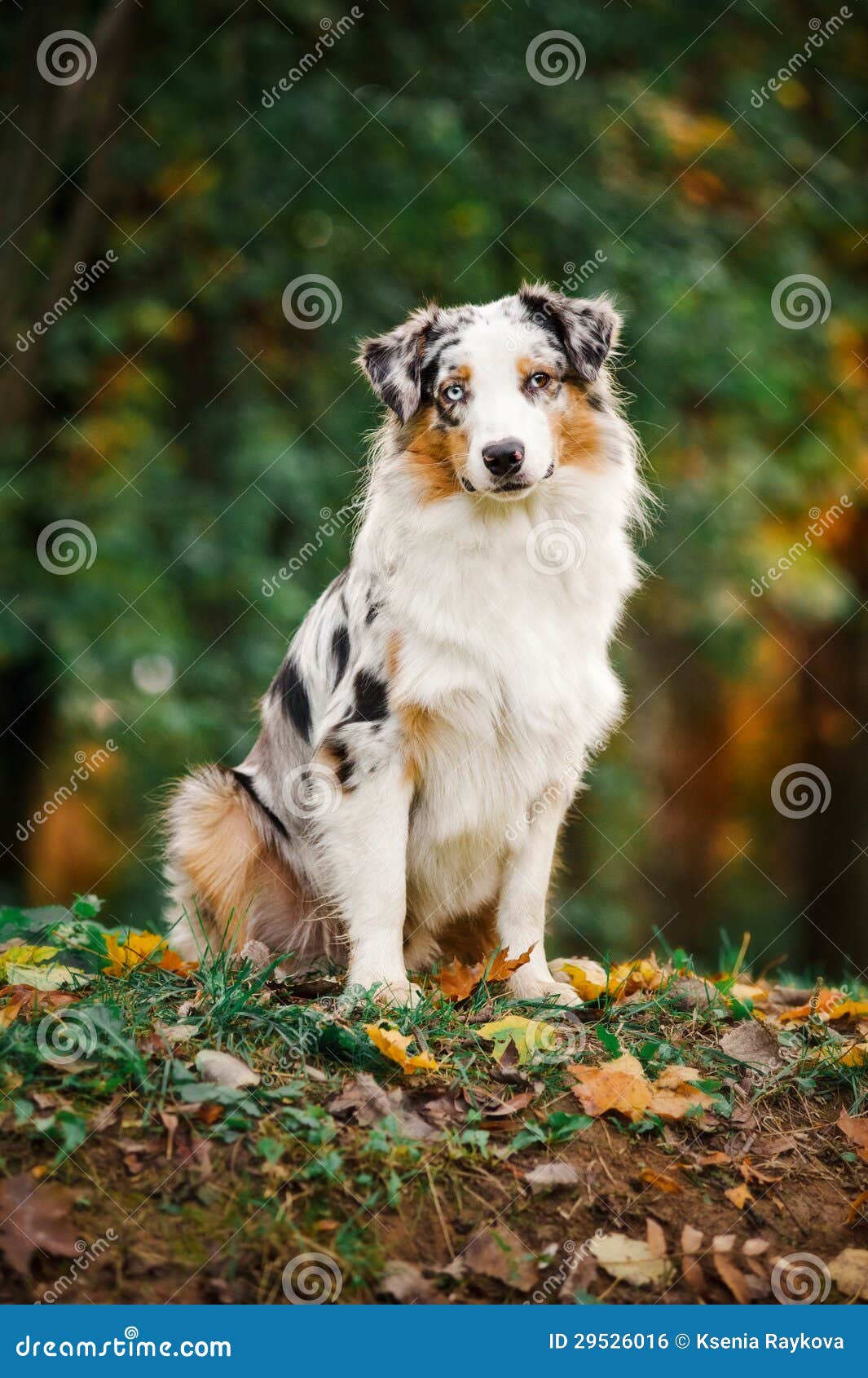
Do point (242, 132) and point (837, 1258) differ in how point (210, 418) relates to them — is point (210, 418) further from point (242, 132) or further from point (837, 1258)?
point (837, 1258)

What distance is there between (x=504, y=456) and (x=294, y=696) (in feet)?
4.90

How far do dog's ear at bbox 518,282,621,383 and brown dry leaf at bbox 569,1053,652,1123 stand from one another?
2.43 meters

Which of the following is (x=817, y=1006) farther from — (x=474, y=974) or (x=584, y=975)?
(x=474, y=974)

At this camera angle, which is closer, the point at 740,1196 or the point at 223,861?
the point at 740,1196

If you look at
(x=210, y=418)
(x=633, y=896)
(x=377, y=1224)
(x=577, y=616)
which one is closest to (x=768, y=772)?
(x=633, y=896)

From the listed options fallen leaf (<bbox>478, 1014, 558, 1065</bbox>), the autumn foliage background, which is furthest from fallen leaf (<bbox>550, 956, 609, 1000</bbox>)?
the autumn foliage background

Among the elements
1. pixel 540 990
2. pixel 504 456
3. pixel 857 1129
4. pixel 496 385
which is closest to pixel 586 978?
pixel 540 990

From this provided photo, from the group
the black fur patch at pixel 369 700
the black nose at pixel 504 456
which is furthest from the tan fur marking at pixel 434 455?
the black fur patch at pixel 369 700

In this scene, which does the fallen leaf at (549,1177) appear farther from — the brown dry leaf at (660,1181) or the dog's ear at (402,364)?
the dog's ear at (402,364)

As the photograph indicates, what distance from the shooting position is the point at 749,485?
9570 millimetres

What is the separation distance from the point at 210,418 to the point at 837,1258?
7339mm

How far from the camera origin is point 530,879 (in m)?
4.65

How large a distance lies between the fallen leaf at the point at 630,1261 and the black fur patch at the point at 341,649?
2207 mm

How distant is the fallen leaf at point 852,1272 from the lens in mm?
3264
